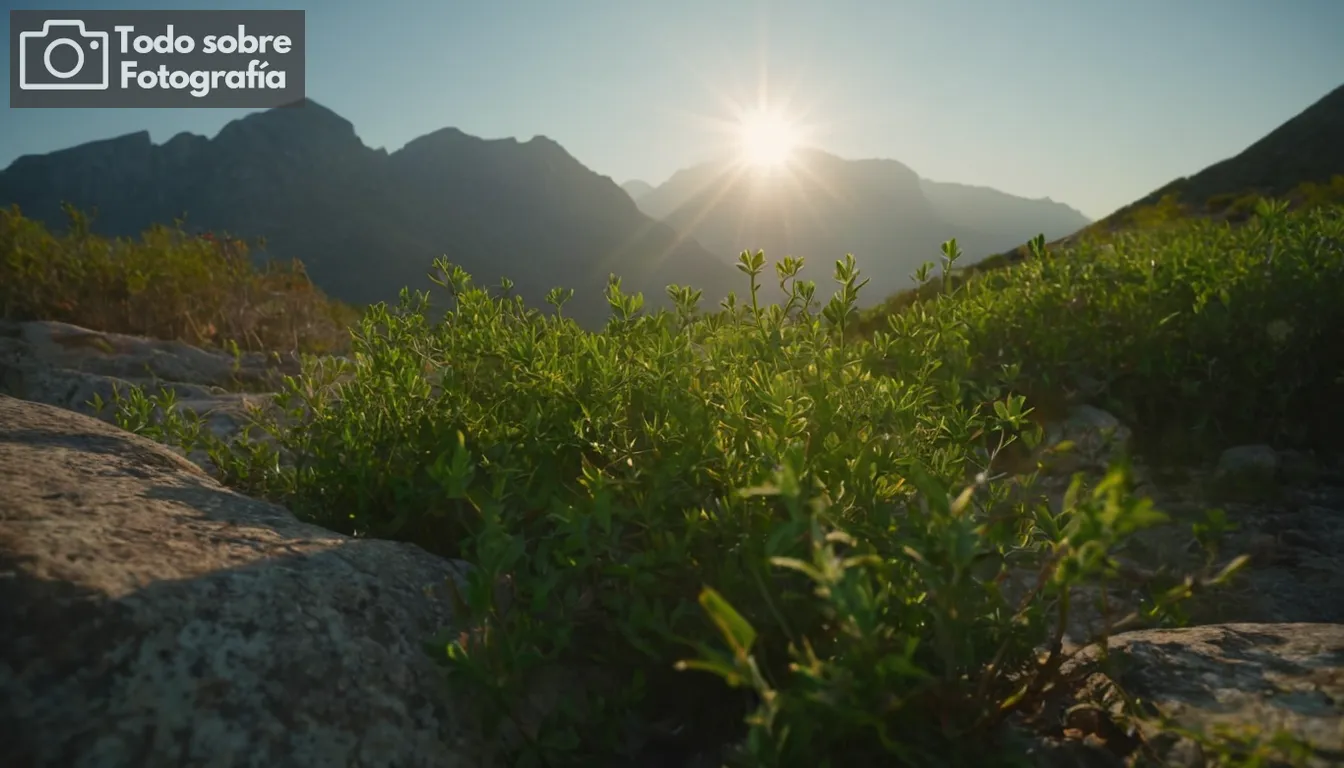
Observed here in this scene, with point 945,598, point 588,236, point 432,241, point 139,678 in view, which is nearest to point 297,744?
point 139,678

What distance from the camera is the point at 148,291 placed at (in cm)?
763

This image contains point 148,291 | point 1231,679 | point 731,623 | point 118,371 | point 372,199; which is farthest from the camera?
point 372,199

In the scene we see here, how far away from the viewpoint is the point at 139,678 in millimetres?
1490

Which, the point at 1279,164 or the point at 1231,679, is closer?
the point at 1231,679

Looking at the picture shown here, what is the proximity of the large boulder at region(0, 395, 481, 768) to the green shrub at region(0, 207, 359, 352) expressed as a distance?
6354 millimetres

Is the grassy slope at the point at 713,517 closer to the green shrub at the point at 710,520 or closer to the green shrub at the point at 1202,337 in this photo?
the green shrub at the point at 710,520

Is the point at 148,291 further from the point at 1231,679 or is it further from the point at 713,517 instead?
the point at 1231,679

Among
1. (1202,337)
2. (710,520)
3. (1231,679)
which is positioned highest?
(1202,337)

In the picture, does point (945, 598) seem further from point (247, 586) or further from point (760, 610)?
point (247, 586)

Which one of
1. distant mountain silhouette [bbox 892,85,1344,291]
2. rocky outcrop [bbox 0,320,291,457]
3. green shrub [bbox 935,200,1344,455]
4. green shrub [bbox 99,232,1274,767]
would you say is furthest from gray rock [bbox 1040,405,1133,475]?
distant mountain silhouette [bbox 892,85,1344,291]

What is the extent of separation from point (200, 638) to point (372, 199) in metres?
144

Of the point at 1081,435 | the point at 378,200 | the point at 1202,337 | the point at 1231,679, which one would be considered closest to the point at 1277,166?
the point at 1202,337

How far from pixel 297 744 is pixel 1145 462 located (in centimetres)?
485

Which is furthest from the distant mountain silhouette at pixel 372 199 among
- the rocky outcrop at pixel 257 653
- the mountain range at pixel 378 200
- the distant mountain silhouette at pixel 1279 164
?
the rocky outcrop at pixel 257 653
